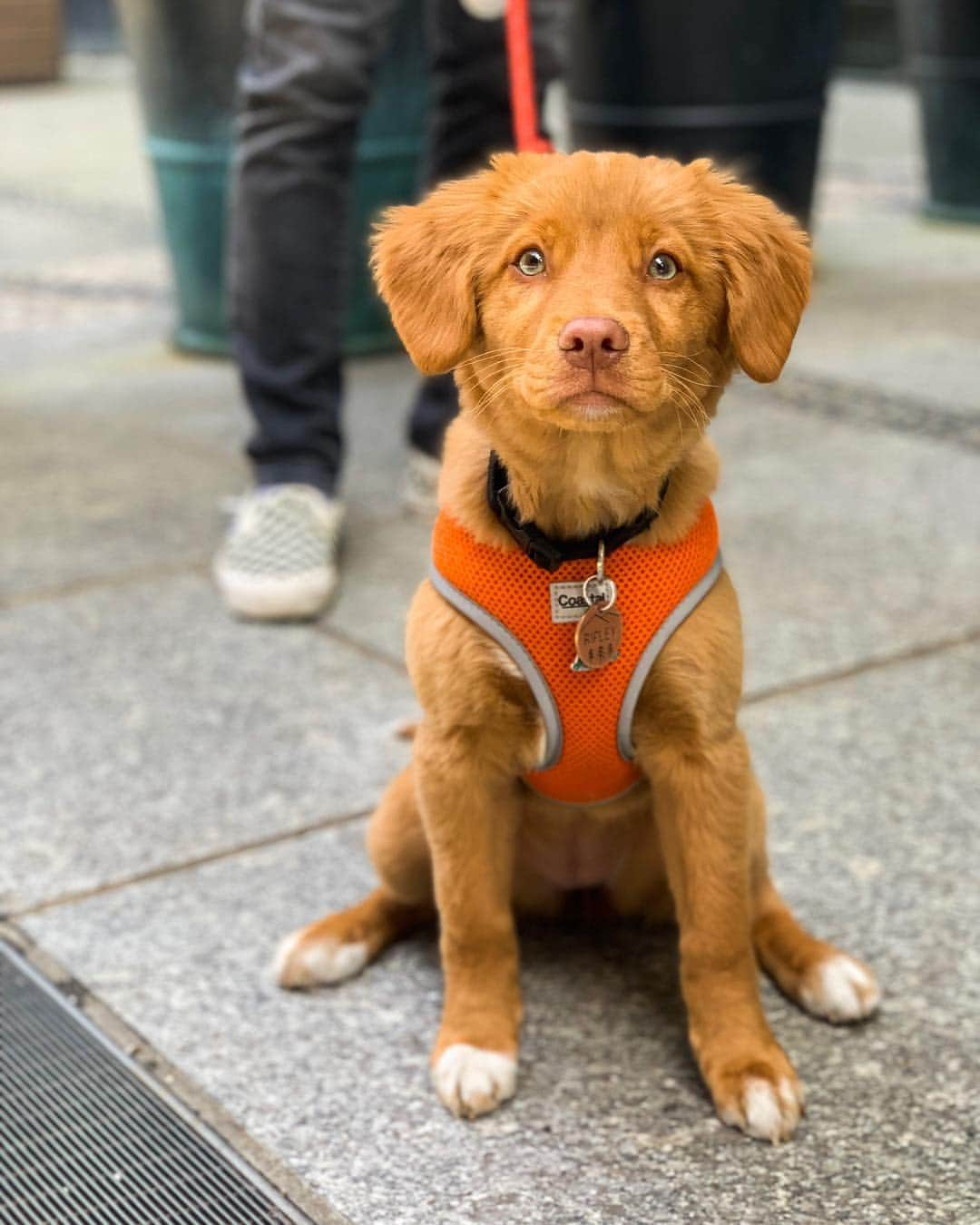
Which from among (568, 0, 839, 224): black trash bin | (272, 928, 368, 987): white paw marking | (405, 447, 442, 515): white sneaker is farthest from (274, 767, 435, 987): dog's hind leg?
(568, 0, 839, 224): black trash bin

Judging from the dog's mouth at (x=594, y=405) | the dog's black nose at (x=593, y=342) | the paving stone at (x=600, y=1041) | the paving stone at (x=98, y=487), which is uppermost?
the dog's black nose at (x=593, y=342)

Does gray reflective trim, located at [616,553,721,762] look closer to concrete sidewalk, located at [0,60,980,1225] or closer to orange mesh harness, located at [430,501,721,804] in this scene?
orange mesh harness, located at [430,501,721,804]

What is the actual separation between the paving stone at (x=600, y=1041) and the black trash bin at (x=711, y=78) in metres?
3.73

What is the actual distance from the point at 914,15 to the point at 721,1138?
647 centimetres

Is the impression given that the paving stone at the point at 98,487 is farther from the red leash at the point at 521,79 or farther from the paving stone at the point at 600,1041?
the red leash at the point at 521,79

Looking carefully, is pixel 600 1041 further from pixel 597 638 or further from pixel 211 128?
pixel 211 128

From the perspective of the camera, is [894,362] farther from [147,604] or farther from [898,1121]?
[898,1121]

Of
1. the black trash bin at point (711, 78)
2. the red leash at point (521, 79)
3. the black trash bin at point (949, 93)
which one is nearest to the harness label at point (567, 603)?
the red leash at point (521, 79)

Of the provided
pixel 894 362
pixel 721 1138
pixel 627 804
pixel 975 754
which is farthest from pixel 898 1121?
pixel 894 362

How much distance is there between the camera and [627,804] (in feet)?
6.66

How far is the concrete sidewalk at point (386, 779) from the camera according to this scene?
1836 mm

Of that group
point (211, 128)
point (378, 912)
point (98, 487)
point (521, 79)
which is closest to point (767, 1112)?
point (378, 912)

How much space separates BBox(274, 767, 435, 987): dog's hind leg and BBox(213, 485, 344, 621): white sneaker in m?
1.22

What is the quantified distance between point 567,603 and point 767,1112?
0.61 metres
